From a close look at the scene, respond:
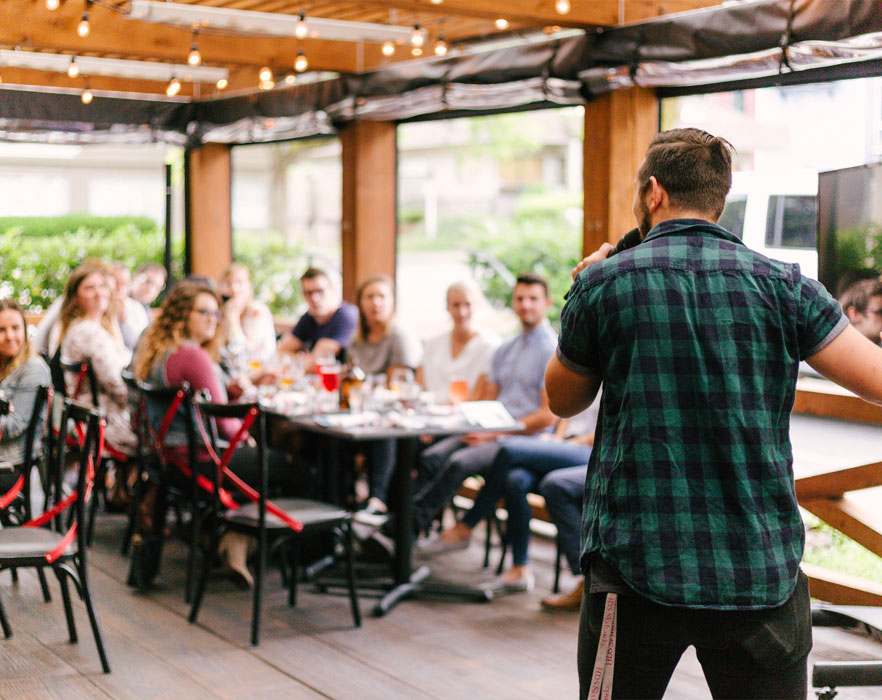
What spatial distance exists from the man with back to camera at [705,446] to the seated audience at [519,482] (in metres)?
3.08

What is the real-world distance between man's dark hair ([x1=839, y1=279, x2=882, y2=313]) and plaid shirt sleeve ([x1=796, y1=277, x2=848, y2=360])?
2373mm

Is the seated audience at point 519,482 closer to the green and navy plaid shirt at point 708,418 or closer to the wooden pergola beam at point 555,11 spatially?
the wooden pergola beam at point 555,11

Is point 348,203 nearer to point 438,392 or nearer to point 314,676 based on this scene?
point 438,392

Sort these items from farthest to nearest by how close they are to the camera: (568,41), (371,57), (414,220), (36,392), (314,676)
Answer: (414,220), (371,57), (568,41), (36,392), (314,676)

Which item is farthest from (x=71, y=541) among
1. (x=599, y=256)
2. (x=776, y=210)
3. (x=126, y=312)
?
(x=126, y=312)

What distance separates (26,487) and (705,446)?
143 inches

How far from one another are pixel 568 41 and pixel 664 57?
67cm

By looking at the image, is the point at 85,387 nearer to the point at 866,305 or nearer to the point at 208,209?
the point at 866,305

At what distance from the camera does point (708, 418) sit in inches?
A: 67.4

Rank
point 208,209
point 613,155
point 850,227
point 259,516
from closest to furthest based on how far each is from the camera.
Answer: point 850,227 < point 259,516 < point 613,155 < point 208,209

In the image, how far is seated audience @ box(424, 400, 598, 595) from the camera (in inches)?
192

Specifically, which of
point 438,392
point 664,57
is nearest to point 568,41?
point 664,57

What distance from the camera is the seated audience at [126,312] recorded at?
709 centimetres

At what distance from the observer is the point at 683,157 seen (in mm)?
1766
